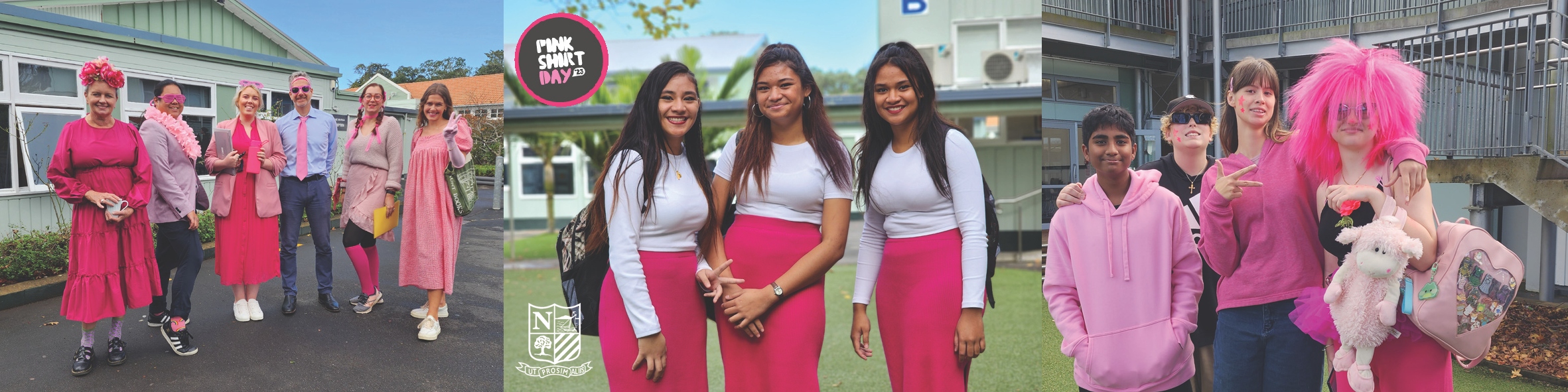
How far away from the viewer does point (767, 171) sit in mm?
2654

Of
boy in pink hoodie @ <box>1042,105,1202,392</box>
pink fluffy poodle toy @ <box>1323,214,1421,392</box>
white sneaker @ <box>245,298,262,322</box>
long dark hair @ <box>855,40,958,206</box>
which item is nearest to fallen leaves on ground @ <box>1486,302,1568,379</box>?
pink fluffy poodle toy @ <box>1323,214,1421,392</box>

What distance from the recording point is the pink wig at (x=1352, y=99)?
228cm

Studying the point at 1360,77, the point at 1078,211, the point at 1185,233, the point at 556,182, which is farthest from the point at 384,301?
the point at 1360,77

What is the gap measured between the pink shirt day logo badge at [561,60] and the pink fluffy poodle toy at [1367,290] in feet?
9.83

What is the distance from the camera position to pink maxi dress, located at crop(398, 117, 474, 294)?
3631 mm

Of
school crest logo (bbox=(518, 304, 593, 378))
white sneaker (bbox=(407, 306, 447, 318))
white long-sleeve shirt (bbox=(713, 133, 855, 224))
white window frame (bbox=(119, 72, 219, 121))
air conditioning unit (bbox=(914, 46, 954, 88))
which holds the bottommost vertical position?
school crest logo (bbox=(518, 304, 593, 378))

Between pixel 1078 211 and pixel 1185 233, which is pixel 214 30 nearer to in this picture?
pixel 1078 211

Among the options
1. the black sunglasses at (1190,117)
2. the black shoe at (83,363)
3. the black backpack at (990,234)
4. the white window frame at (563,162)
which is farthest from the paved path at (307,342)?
the black sunglasses at (1190,117)

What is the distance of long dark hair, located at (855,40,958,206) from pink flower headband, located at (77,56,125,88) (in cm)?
297

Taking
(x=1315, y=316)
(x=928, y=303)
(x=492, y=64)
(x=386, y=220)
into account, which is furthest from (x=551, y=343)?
(x=1315, y=316)

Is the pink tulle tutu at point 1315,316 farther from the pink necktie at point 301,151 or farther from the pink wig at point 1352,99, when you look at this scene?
the pink necktie at point 301,151

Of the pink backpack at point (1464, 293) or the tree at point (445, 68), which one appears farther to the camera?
the tree at point (445, 68)

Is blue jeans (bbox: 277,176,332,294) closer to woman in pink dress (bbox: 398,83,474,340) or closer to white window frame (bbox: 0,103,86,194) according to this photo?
woman in pink dress (bbox: 398,83,474,340)

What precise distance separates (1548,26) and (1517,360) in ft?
3.36
